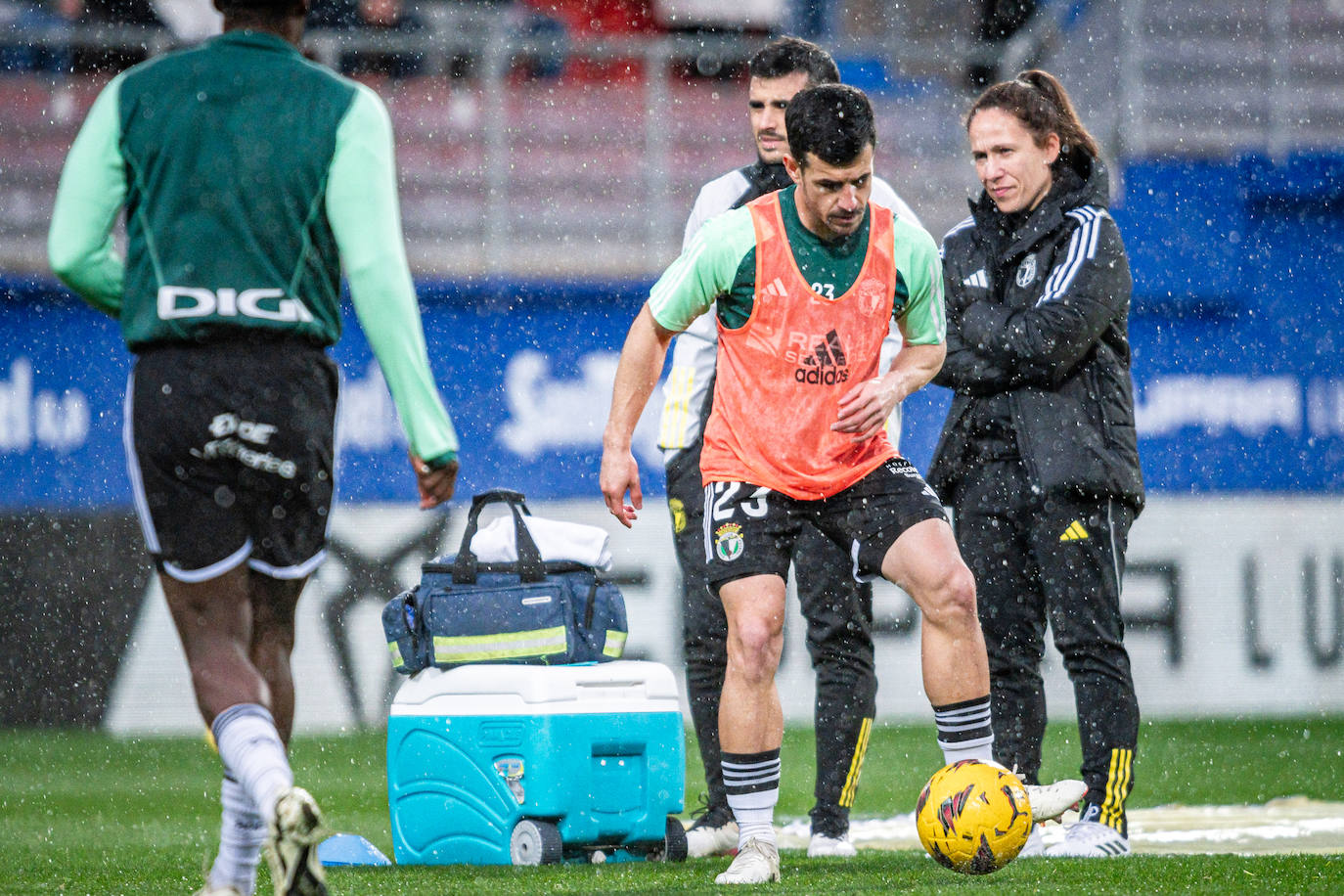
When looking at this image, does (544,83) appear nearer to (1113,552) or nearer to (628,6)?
(628,6)

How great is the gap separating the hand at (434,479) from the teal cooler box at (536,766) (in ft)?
5.72

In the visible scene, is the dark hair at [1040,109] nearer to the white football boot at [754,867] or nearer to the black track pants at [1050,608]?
the black track pants at [1050,608]

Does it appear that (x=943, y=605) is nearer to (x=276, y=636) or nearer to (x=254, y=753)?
(x=276, y=636)

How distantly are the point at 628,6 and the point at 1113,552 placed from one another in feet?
33.0

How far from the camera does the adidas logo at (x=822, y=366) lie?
438 cm

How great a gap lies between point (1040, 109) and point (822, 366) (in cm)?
141

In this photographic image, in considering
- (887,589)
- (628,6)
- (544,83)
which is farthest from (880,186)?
(628,6)

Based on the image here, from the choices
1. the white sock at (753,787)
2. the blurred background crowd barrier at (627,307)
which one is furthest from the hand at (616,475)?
the blurred background crowd barrier at (627,307)

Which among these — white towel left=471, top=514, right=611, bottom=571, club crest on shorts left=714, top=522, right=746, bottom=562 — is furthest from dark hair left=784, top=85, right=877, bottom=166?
white towel left=471, top=514, right=611, bottom=571

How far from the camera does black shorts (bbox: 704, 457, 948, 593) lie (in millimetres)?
4352

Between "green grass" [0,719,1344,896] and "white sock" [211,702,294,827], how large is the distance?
1.16 metres

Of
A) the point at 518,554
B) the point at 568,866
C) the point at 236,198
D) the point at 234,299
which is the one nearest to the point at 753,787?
the point at 568,866

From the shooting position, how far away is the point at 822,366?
4.38 meters

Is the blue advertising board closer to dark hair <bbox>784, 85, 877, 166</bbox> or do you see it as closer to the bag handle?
the bag handle
